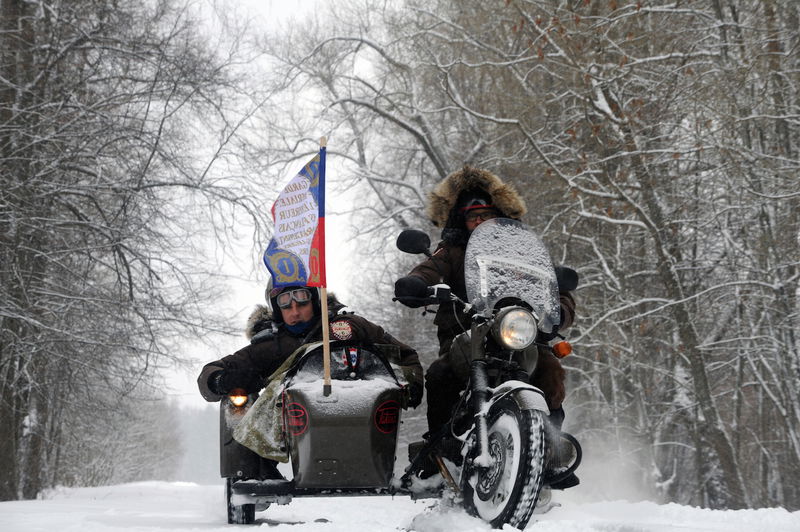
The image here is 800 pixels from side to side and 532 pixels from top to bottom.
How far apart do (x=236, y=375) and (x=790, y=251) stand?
23.2ft

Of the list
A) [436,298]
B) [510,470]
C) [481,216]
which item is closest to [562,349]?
[436,298]

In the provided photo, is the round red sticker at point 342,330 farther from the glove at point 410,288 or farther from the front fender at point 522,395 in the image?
the front fender at point 522,395

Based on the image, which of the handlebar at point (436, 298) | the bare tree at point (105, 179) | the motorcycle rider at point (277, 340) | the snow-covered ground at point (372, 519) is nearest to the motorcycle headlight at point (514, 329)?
the handlebar at point (436, 298)

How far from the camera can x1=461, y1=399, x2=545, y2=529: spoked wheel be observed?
149 inches

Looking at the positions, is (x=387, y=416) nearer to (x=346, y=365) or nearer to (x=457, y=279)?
(x=346, y=365)

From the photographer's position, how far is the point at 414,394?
17.1 feet

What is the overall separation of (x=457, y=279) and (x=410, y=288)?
662 millimetres

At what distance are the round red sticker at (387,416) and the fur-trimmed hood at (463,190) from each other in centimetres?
123

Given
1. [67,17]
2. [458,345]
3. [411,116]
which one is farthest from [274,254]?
[411,116]

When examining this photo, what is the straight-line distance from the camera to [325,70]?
2197 cm

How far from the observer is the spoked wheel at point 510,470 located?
149 inches

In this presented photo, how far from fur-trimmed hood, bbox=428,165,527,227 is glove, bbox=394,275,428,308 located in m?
0.91

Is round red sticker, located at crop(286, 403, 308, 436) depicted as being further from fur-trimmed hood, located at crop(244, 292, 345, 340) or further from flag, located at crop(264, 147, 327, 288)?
fur-trimmed hood, located at crop(244, 292, 345, 340)

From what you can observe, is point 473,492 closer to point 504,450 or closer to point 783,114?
point 504,450
